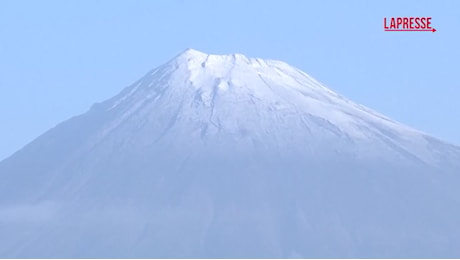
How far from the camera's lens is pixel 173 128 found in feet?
302

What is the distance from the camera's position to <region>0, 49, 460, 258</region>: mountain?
83938mm

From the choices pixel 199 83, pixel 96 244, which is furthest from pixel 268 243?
pixel 199 83

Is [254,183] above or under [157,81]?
under

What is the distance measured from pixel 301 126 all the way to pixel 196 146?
5862 millimetres

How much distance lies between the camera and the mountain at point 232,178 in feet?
275

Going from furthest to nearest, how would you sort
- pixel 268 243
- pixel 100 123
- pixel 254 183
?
pixel 100 123 < pixel 254 183 < pixel 268 243

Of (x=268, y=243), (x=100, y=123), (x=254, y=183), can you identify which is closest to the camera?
(x=268, y=243)

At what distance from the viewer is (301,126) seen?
91.6m

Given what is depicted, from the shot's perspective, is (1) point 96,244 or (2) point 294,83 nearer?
(1) point 96,244

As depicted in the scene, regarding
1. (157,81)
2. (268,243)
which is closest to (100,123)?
(157,81)

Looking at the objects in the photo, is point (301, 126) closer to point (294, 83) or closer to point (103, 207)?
point (294, 83)

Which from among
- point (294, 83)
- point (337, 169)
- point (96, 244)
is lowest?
point (96, 244)

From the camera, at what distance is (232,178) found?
89562mm

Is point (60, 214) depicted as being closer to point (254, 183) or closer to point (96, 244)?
point (96, 244)
